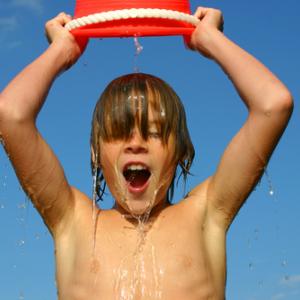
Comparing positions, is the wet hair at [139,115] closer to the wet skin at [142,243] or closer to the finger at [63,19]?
the wet skin at [142,243]

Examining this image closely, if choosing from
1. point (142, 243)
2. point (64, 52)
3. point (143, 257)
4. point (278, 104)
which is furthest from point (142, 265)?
point (64, 52)

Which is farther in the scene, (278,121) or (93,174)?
(93,174)

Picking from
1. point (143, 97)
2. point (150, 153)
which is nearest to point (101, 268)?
point (150, 153)

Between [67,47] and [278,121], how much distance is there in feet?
5.33

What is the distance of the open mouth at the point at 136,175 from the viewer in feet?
18.0

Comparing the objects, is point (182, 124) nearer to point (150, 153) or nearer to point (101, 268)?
point (150, 153)

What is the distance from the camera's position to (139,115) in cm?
552

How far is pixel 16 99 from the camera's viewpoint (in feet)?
17.6

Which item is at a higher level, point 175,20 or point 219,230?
point 175,20

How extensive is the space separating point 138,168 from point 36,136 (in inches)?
28.6

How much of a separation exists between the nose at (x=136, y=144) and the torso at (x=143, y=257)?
55cm

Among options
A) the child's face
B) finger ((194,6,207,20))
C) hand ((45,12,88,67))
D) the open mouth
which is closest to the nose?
the child's face

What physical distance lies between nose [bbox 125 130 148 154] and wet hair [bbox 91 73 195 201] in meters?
0.03

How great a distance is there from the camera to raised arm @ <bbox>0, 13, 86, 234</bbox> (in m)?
5.35
